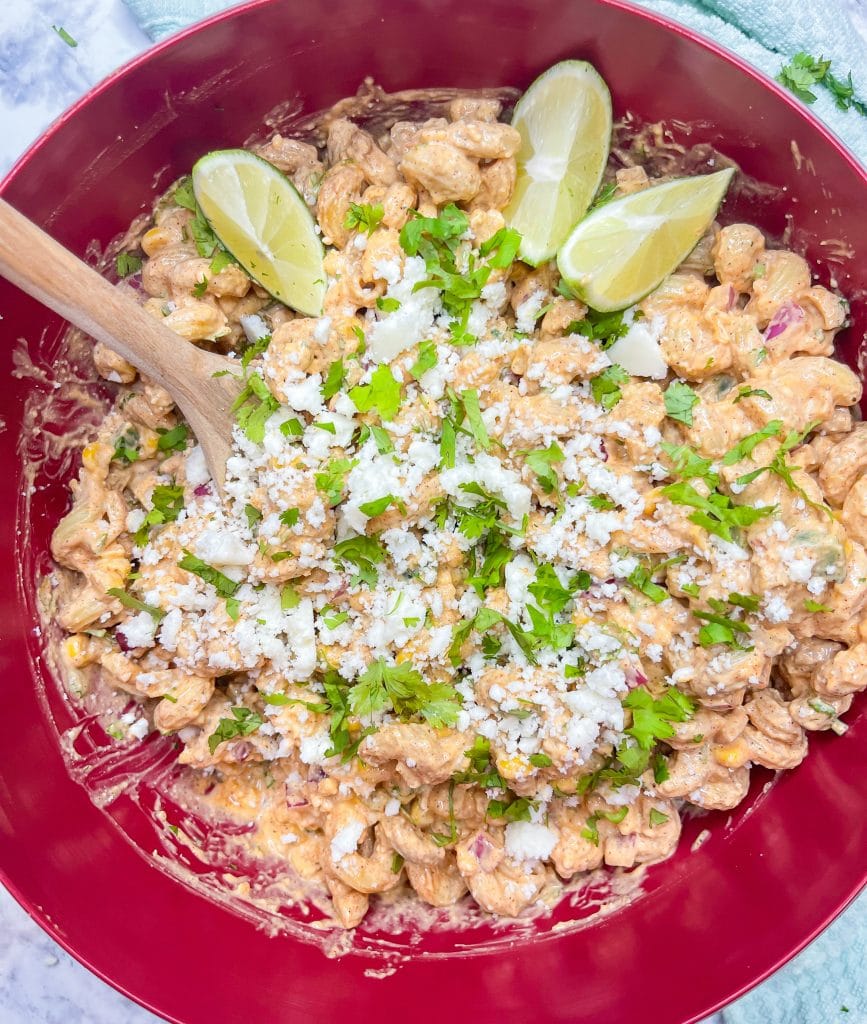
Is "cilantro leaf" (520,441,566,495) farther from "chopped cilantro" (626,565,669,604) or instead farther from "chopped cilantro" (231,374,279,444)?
"chopped cilantro" (231,374,279,444)

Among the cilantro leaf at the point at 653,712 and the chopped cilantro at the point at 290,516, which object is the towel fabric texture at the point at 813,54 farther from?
the chopped cilantro at the point at 290,516

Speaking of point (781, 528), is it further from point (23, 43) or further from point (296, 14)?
point (23, 43)

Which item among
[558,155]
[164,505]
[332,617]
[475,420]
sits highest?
[558,155]

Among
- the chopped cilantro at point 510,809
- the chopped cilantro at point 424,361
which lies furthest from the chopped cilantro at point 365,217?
the chopped cilantro at point 510,809

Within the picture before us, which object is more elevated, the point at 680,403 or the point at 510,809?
the point at 680,403

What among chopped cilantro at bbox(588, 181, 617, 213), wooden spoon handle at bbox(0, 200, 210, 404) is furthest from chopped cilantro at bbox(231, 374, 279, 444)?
chopped cilantro at bbox(588, 181, 617, 213)

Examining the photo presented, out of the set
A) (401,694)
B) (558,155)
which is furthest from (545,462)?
(558,155)

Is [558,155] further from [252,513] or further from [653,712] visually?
[653,712]
